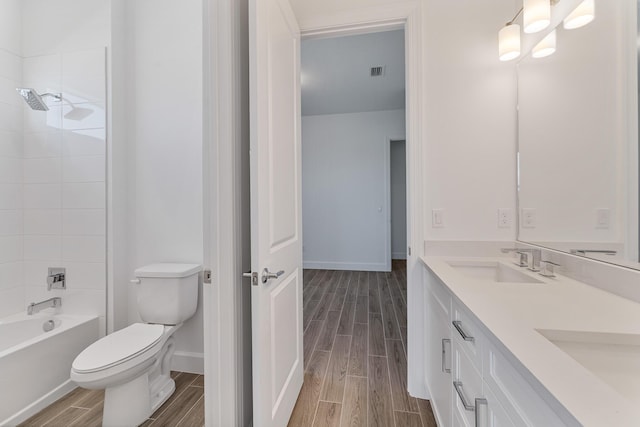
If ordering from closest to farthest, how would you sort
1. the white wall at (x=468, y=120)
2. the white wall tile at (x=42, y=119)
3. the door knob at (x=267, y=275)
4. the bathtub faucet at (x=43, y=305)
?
the door knob at (x=267, y=275) < the white wall at (x=468, y=120) < the bathtub faucet at (x=43, y=305) < the white wall tile at (x=42, y=119)

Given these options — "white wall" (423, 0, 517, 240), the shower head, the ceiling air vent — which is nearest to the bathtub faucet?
the shower head

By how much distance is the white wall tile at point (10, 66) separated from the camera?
1854mm

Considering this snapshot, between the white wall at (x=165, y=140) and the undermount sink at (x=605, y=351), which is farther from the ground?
the white wall at (x=165, y=140)

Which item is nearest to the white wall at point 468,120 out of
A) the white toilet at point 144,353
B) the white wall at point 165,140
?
the white wall at point 165,140

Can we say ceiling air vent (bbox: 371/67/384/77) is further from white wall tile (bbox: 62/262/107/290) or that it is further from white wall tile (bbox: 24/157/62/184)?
white wall tile (bbox: 62/262/107/290)

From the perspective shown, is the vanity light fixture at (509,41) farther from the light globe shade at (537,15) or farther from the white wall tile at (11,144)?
the white wall tile at (11,144)

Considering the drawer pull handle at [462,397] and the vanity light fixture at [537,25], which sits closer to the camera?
the drawer pull handle at [462,397]

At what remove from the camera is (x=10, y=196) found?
1888 mm

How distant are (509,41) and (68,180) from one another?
9.65ft

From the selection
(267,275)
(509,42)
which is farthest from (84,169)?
(509,42)

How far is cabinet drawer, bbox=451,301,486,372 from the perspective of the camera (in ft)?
2.62

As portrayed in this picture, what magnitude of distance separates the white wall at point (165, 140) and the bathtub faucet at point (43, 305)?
1.58 ft

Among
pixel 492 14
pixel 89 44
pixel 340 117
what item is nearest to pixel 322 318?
pixel 492 14

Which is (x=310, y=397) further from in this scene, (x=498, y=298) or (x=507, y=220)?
(x=507, y=220)
